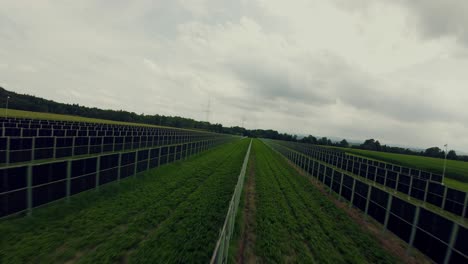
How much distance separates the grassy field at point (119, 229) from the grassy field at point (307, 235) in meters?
1.54

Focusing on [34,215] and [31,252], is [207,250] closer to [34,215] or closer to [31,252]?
[31,252]

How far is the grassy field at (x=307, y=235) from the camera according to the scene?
22.1 feet

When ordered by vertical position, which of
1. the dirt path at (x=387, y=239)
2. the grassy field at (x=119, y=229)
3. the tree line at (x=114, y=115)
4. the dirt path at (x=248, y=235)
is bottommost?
the dirt path at (x=387, y=239)

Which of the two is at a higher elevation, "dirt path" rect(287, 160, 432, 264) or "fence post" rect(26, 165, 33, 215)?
"fence post" rect(26, 165, 33, 215)

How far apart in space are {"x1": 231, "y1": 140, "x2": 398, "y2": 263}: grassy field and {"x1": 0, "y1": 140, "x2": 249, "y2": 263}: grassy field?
1.54 m

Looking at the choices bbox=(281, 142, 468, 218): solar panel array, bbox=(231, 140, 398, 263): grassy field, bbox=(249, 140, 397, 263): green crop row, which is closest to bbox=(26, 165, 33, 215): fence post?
bbox=(231, 140, 398, 263): grassy field

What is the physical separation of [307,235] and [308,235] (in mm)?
42

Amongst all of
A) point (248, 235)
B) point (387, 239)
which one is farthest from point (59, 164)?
point (387, 239)

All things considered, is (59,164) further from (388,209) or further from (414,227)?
(388,209)

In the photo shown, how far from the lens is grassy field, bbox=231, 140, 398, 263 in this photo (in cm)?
673

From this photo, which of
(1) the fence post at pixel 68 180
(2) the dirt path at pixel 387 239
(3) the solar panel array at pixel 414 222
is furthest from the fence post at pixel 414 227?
(1) the fence post at pixel 68 180

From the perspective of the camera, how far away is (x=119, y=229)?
279 inches

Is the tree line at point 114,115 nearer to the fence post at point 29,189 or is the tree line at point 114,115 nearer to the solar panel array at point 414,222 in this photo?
the solar panel array at point 414,222

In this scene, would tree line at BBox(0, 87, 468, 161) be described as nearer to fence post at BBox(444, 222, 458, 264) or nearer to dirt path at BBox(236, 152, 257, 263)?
fence post at BBox(444, 222, 458, 264)
